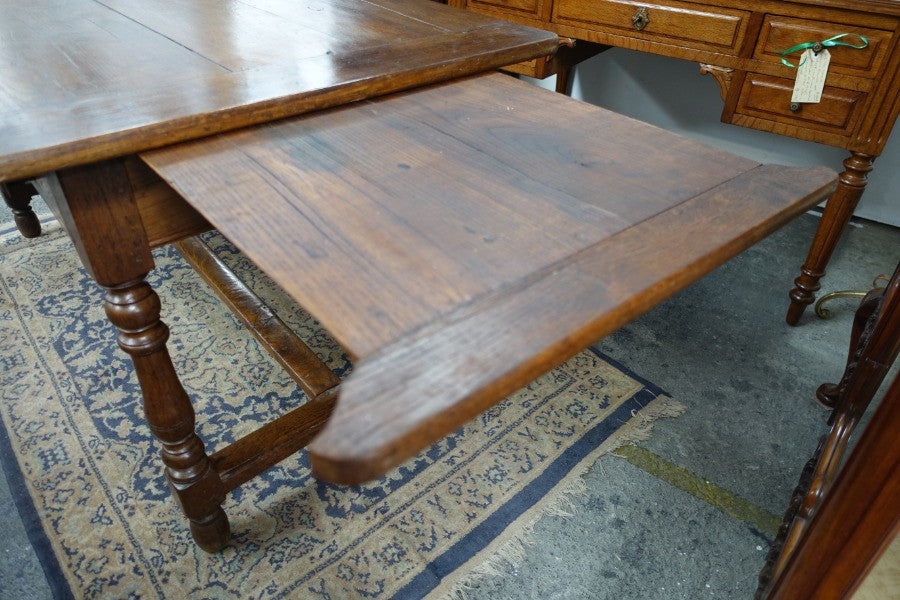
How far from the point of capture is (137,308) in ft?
2.72

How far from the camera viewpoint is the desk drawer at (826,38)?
118 cm

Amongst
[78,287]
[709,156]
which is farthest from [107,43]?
[78,287]

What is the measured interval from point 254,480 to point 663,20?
4.38 feet

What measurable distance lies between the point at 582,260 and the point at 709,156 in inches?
10.6

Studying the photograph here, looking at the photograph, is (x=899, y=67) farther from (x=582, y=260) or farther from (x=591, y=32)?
(x=582, y=260)

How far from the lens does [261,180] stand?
0.59 m

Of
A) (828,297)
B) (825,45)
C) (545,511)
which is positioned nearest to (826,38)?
(825,45)

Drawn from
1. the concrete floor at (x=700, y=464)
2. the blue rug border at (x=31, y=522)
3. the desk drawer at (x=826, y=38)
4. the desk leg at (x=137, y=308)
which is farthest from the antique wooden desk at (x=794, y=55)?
the blue rug border at (x=31, y=522)

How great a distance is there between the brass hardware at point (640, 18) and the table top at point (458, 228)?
2.80 feet

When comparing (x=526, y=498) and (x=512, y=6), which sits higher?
(x=512, y=6)

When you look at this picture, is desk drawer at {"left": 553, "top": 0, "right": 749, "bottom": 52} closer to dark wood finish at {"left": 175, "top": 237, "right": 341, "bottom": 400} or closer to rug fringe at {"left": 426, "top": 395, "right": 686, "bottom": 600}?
rug fringe at {"left": 426, "top": 395, "right": 686, "bottom": 600}

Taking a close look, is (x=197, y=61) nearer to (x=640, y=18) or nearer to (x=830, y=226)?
(x=640, y=18)

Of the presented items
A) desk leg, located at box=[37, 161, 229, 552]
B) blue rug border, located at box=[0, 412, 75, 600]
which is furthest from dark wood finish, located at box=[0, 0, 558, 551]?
blue rug border, located at box=[0, 412, 75, 600]

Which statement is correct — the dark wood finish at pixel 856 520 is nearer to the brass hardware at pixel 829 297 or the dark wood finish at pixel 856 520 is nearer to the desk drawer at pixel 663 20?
the desk drawer at pixel 663 20
